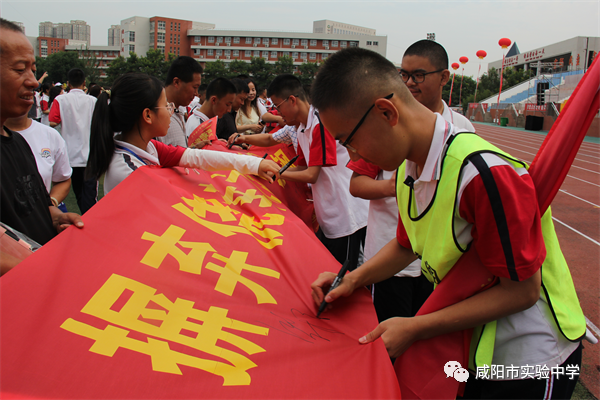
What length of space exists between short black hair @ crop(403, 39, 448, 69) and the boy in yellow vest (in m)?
1.45

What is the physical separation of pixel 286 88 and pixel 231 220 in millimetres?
1583

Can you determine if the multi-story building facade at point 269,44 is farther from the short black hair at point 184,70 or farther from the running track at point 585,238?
the short black hair at point 184,70

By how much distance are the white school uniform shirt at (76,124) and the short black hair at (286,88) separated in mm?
3138

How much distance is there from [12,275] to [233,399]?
818mm

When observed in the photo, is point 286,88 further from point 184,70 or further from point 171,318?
point 171,318

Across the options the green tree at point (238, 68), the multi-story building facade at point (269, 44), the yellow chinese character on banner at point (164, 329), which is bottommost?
the yellow chinese character on banner at point (164, 329)

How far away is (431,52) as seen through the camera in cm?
264

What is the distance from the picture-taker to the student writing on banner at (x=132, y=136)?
2.32m

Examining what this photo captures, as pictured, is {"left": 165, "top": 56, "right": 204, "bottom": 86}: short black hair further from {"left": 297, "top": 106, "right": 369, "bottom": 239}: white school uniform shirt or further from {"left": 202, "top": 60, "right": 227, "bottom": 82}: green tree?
{"left": 202, "top": 60, "right": 227, "bottom": 82}: green tree

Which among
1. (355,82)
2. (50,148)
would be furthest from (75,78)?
(355,82)

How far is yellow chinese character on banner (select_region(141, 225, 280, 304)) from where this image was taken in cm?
164

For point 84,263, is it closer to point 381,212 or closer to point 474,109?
point 381,212

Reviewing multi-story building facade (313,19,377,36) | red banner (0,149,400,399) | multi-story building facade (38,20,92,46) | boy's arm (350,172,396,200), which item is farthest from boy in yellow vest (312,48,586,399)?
multi-story building facade (38,20,92,46)

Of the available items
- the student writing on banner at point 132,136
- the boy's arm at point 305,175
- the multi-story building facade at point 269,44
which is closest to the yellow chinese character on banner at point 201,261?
the student writing on banner at point 132,136
